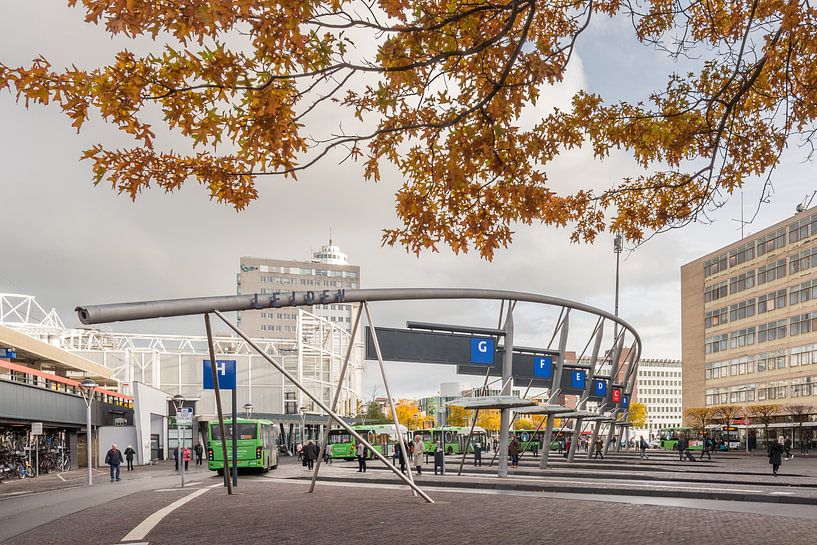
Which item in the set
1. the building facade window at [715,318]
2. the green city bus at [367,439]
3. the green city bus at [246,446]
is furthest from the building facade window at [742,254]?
the green city bus at [246,446]

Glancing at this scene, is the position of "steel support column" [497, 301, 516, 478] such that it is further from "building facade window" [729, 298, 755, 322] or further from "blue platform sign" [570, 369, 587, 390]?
"building facade window" [729, 298, 755, 322]

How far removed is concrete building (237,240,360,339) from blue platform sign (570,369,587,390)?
13332 centimetres

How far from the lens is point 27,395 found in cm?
4162

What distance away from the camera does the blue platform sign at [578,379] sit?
3897 centimetres

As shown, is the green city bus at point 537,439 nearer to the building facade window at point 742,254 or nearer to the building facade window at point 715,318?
the building facade window at point 715,318

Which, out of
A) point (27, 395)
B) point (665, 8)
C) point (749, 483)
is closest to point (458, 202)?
point (665, 8)

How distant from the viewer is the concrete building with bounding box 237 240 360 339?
580 ft

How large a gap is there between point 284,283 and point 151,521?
566 feet

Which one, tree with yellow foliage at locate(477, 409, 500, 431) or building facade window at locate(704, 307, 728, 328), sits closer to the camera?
building facade window at locate(704, 307, 728, 328)

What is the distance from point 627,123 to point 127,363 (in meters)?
95.6

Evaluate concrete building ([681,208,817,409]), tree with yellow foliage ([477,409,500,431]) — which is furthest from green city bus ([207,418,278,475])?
tree with yellow foliage ([477,409,500,431])

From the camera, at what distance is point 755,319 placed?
85.0m

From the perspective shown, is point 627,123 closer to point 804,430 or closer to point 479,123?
point 479,123

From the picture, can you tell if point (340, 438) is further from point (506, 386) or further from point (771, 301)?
point (771, 301)
